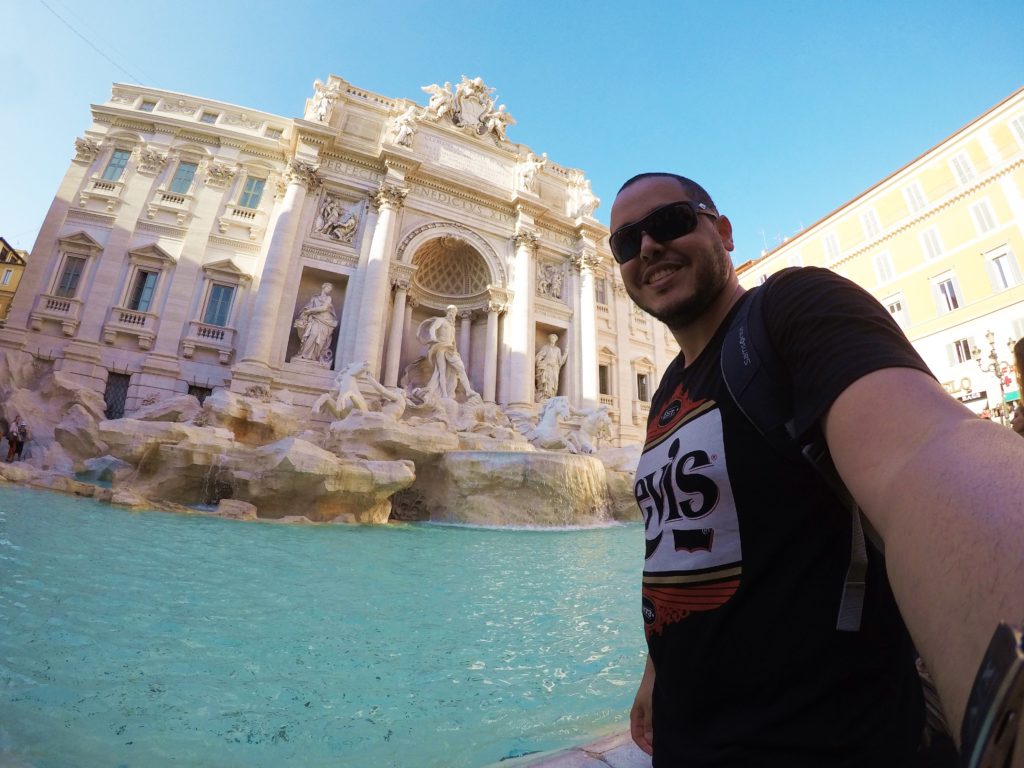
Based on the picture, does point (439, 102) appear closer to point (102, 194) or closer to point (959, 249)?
point (102, 194)

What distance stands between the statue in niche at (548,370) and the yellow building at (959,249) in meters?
11.5

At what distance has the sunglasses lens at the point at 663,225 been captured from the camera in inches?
40.4

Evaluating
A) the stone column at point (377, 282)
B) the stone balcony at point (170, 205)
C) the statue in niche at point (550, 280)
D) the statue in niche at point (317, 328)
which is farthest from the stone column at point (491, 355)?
the stone balcony at point (170, 205)

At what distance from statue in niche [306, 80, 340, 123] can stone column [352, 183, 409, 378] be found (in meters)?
2.70

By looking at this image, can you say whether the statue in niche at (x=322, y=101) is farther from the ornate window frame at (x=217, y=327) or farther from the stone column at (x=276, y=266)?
the ornate window frame at (x=217, y=327)

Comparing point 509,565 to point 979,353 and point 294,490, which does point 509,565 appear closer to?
point 294,490

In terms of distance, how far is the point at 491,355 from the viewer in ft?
45.9

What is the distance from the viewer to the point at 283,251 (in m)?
11.9

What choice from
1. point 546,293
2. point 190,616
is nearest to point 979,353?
point 546,293

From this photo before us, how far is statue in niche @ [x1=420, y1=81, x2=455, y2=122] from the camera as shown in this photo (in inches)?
608

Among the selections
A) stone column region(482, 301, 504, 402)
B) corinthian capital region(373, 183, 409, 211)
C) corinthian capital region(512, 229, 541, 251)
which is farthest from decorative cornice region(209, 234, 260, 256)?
corinthian capital region(512, 229, 541, 251)

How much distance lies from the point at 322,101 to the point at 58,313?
8.68 m

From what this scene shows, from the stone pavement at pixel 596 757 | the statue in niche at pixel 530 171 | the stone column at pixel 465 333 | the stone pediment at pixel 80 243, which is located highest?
the statue in niche at pixel 530 171

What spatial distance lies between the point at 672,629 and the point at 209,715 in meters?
1.41
